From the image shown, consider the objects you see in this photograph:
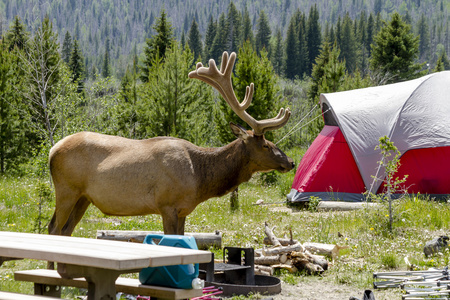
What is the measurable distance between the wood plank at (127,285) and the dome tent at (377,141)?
31.5ft

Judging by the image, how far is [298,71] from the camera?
9200cm

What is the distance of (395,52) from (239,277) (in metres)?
40.4

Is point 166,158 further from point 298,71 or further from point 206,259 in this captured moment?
point 298,71

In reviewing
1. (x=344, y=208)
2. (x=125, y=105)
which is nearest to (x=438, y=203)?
(x=344, y=208)

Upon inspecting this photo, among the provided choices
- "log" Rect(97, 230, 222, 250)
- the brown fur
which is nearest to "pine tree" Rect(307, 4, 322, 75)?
"log" Rect(97, 230, 222, 250)

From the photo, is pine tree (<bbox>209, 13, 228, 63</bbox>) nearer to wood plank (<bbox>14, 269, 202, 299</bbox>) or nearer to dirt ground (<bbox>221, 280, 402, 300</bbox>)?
dirt ground (<bbox>221, 280, 402, 300</bbox>)

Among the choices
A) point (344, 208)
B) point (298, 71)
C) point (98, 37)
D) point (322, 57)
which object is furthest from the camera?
point (98, 37)

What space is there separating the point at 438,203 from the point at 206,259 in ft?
31.1

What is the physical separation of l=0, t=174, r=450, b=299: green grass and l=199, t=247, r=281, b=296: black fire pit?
21.4 inches

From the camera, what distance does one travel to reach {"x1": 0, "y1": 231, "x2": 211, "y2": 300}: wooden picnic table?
3285 millimetres

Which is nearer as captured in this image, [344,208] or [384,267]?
[384,267]

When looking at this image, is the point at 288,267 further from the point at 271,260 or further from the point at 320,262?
the point at 320,262

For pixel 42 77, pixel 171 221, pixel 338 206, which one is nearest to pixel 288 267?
pixel 171 221

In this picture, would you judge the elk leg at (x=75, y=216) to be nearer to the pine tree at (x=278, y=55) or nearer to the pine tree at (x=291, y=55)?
the pine tree at (x=291, y=55)
